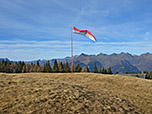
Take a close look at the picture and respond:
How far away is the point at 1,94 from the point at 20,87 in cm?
196

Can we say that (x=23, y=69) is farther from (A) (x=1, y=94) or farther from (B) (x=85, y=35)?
(A) (x=1, y=94)

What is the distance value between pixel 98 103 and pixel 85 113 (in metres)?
2.29

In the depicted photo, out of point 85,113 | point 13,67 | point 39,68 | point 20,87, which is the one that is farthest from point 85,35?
point 13,67

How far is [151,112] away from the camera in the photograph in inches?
483

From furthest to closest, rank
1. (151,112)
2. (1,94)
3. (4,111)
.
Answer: (151,112) → (1,94) → (4,111)

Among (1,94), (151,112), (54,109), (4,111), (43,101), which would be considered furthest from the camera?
(151,112)

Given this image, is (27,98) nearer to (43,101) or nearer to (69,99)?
(43,101)

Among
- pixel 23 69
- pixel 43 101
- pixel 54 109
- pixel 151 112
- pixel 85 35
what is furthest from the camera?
pixel 23 69

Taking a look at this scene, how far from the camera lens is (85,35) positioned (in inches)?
1268

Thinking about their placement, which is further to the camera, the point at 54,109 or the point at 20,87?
the point at 20,87

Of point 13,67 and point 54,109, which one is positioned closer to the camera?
point 54,109

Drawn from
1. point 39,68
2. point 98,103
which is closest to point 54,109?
point 98,103

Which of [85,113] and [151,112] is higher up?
[85,113]

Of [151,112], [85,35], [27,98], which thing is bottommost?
[151,112]
